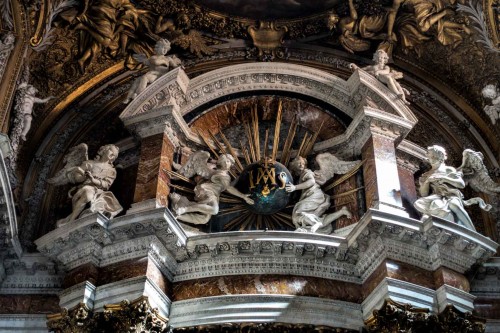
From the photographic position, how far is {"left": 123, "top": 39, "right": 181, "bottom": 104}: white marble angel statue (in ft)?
45.9

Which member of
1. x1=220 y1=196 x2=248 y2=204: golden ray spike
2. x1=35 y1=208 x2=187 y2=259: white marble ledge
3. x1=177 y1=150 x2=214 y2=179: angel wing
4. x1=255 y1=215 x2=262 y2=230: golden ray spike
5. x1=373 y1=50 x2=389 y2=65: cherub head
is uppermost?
x1=373 y1=50 x2=389 y2=65: cherub head

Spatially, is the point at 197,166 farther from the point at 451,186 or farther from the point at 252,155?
the point at 451,186

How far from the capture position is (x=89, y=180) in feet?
42.4

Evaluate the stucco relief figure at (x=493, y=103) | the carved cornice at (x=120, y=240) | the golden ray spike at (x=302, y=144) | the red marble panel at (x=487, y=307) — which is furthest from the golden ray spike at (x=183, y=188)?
the stucco relief figure at (x=493, y=103)

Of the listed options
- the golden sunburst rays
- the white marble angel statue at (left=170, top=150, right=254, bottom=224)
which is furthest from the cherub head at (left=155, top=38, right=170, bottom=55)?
the white marble angel statue at (left=170, top=150, right=254, bottom=224)

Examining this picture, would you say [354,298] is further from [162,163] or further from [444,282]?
[162,163]

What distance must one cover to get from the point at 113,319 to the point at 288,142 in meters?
4.23

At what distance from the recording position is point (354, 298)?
38.7ft

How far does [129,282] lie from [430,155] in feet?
14.5

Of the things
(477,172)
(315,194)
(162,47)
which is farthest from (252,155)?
(477,172)

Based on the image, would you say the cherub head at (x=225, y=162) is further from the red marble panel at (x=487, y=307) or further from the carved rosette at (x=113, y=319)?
the red marble panel at (x=487, y=307)

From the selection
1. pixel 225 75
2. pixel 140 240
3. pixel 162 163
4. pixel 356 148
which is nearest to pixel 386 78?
pixel 356 148

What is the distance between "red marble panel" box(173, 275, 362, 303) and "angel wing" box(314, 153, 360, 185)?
6.08 ft

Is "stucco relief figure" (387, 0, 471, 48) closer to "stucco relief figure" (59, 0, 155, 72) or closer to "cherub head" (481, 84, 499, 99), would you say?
"cherub head" (481, 84, 499, 99)
